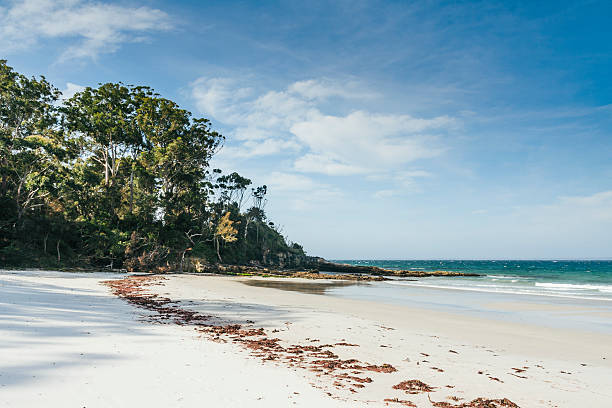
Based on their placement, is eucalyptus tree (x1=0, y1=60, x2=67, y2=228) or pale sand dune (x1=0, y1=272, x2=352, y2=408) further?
eucalyptus tree (x1=0, y1=60, x2=67, y2=228)

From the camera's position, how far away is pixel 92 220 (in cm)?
3136

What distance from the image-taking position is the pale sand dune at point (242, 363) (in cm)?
408

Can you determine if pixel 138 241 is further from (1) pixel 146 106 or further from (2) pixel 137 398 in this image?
(2) pixel 137 398

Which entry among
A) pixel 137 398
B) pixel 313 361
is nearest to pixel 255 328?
pixel 313 361

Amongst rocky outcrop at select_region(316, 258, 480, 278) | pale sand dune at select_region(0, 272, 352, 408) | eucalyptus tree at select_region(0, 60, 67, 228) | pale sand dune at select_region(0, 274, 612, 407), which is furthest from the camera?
rocky outcrop at select_region(316, 258, 480, 278)

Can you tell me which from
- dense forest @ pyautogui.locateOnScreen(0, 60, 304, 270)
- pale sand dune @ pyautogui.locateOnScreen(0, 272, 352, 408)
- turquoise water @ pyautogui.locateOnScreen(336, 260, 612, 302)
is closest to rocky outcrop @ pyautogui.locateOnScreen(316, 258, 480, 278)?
turquoise water @ pyautogui.locateOnScreen(336, 260, 612, 302)

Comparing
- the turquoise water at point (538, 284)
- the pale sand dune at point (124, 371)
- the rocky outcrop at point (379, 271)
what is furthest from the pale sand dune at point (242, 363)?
the rocky outcrop at point (379, 271)

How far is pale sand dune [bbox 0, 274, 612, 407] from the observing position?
408 centimetres

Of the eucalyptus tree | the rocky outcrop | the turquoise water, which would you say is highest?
the eucalyptus tree

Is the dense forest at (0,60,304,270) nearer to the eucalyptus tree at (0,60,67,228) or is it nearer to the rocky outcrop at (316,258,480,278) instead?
the eucalyptus tree at (0,60,67,228)

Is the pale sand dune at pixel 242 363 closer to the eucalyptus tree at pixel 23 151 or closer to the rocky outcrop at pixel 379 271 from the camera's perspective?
the eucalyptus tree at pixel 23 151

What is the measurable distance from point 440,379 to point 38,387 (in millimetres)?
5855

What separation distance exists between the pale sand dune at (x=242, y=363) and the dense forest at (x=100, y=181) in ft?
78.9

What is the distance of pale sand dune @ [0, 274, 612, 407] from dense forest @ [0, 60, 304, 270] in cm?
2406
